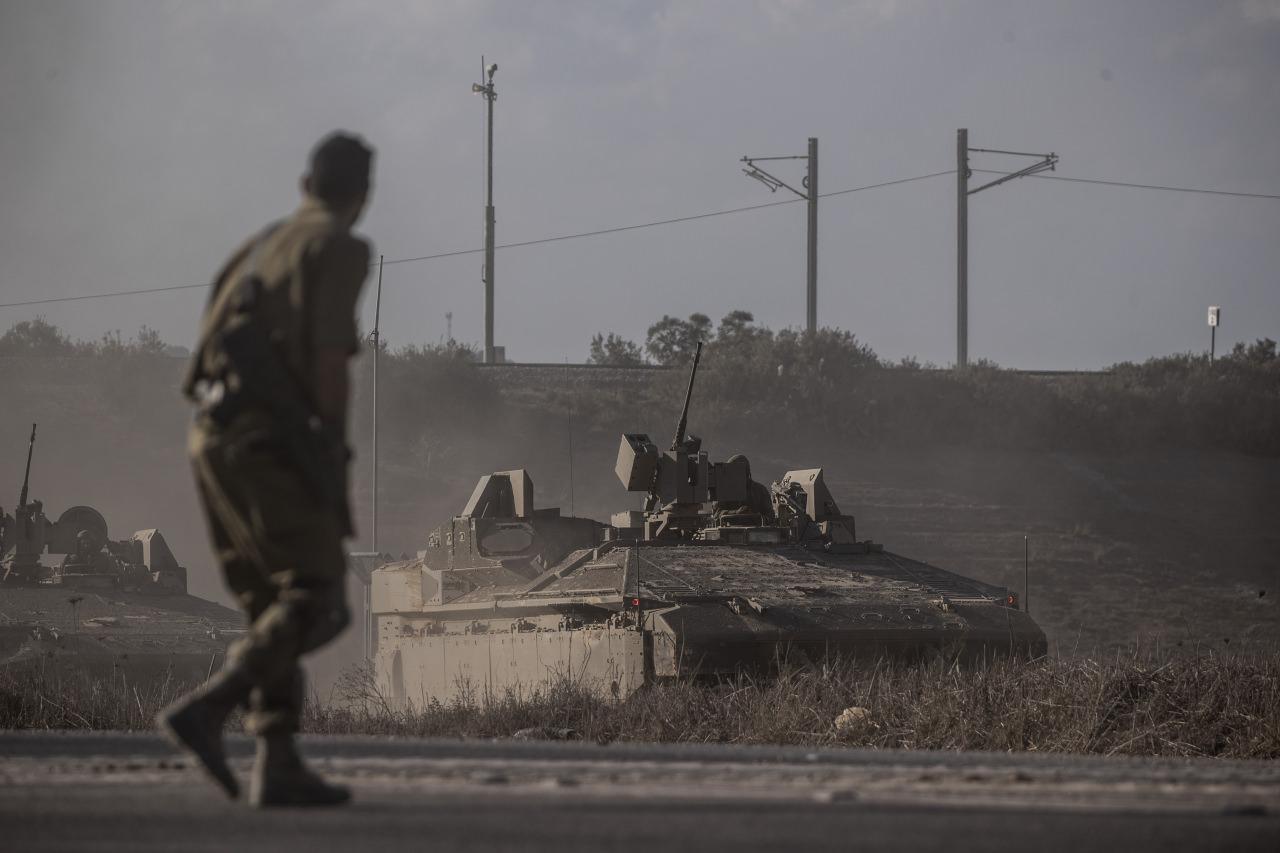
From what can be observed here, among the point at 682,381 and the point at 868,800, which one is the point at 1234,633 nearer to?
the point at 682,381

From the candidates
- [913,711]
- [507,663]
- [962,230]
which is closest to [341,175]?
[913,711]

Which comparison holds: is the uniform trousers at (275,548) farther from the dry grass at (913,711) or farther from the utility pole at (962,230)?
the utility pole at (962,230)

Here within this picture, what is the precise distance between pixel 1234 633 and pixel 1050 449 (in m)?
14.1

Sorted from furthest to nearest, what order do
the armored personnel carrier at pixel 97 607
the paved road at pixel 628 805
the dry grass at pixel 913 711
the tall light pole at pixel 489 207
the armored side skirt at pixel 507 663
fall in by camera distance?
the tall light pole at pixel 489 207 < the armored personnel carrier at pixel 97 607 < the armored side skirt at pixel 507 663 < the dry grass at pixel 913 711 < the paved road at pixel 628 805

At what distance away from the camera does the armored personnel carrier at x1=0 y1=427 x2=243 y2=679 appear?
1884 centimetres

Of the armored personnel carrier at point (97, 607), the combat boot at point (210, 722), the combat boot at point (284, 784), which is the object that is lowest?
the armored personnel carrier at point (97, 607)

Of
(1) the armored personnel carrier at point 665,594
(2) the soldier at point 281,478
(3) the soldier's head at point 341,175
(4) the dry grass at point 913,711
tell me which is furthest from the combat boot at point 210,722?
(1) the armored personnel carrier at point 665,594

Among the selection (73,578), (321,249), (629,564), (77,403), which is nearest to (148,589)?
(73,578)

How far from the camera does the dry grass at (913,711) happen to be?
1084 centimetres

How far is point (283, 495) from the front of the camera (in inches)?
194

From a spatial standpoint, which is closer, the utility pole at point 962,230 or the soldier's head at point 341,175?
the soldier's head at point 341,175

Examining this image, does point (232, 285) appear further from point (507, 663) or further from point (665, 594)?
point (507, 663)

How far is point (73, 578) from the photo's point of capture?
2239 centimetres

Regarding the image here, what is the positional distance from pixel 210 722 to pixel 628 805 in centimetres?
119
